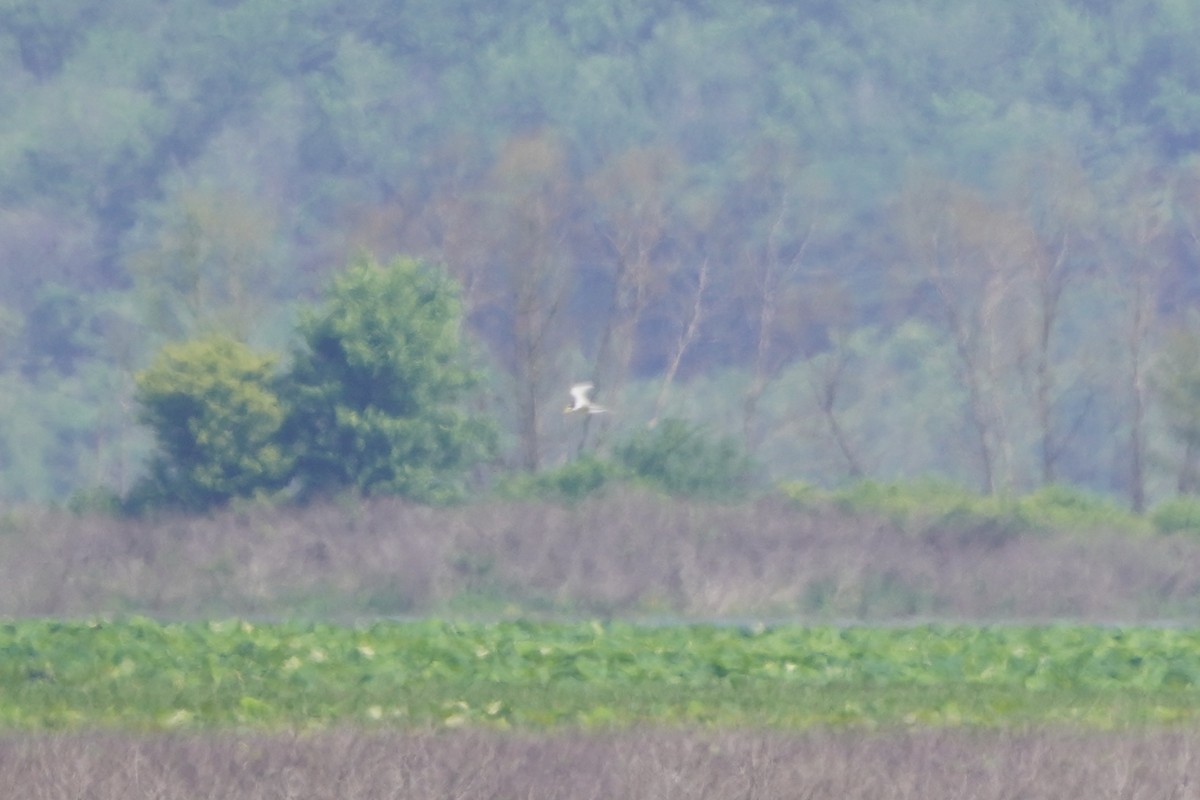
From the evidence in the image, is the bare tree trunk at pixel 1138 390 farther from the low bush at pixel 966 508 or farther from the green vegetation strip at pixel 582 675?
the green vegetation strip at pixel 582 675

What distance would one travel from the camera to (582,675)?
766 inches

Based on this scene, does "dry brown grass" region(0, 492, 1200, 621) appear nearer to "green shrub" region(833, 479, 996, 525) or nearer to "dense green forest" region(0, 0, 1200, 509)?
"green shrub" region(833, 479, 996, 525)

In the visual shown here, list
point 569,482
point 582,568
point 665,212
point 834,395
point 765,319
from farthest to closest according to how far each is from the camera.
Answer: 1. point 665,212
2. point 765,319
3. point 834,395
4. point 569,482
5. point 582,568

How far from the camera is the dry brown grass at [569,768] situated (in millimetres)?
11789

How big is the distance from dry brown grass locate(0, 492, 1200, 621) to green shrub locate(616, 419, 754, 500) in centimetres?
256

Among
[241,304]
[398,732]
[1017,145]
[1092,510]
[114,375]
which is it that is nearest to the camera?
[398,732]

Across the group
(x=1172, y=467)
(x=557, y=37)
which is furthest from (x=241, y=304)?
(x=557, y=37)

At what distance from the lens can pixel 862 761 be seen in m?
12.7

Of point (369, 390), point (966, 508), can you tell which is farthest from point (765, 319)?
point (369, 390)

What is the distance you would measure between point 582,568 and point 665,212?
25345mm

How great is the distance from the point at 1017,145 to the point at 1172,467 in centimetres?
3763

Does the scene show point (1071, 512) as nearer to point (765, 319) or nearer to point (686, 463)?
point (686, 463)

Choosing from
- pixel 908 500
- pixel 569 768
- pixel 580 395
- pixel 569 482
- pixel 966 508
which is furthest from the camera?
pixel 569 482

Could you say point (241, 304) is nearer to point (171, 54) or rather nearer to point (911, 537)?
point (911, 537)
